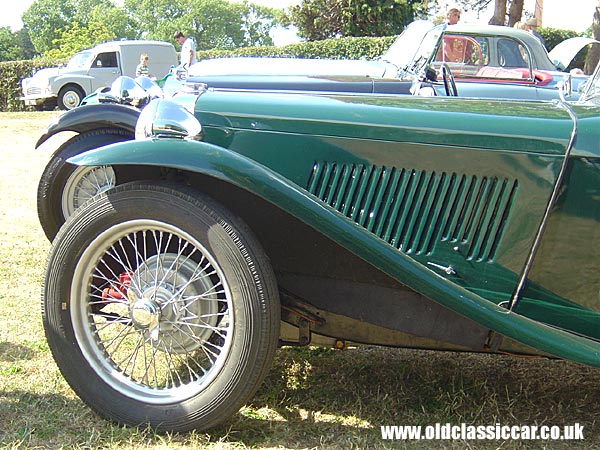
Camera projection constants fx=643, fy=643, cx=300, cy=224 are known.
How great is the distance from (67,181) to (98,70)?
56.0ft

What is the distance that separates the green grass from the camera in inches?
103

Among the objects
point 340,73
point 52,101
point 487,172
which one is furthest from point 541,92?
point 52,101

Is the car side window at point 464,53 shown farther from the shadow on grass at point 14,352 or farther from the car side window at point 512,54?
the shadow on grass at point 14,352

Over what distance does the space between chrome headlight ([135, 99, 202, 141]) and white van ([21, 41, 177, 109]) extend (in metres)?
18.6

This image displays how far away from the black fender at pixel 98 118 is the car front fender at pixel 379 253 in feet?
8.32

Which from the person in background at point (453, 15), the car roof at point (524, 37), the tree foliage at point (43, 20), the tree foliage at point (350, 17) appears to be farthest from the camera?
the tree foliage at point (43, 20)

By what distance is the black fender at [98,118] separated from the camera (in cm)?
480

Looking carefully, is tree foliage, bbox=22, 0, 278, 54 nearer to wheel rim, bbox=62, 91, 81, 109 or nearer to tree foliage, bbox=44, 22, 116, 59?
tree foliage, bbox=44, 22, 116, 59

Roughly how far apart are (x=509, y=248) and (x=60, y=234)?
1.81 meters

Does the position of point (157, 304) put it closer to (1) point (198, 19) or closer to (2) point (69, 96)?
(2) point (69, 96)

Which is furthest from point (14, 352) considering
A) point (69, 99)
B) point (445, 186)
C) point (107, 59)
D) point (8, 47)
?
point (8, 47)

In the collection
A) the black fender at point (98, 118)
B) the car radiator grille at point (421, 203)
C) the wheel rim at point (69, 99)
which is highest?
the black fender at point (98, 118)

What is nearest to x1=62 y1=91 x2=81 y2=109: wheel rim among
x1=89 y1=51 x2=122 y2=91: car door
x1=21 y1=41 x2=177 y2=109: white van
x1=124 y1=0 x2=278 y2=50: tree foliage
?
x1=21 y1=41 x2=177 y2=109: white van

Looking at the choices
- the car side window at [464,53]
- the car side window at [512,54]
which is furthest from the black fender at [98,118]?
the car side window at [512,54]
